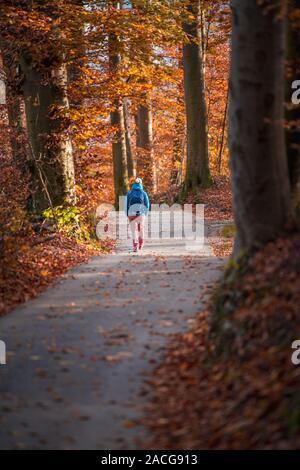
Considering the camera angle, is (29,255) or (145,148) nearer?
(29,255)

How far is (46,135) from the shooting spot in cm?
1672

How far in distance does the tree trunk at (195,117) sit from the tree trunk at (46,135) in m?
11.2

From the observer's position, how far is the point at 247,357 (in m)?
6.59

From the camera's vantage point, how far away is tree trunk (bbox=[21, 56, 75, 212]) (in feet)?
55.2

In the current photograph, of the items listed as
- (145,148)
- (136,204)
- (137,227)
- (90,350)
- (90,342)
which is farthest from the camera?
(145,148)

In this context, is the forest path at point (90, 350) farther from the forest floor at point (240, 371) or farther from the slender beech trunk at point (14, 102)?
the slender beech trunk at point (14, 102)

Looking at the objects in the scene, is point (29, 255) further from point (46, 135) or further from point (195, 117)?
point (195, 117)

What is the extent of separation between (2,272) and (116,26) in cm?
821

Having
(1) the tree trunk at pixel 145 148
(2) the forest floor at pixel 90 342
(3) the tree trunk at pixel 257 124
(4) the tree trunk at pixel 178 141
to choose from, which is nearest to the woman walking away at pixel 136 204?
(2) the forest floor at pixel 90 342

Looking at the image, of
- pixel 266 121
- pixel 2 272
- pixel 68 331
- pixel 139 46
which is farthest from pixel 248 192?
pixel 139 46

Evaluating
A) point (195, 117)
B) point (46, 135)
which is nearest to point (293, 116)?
point (46, 135)

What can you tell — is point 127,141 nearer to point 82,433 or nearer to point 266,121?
point 266,121

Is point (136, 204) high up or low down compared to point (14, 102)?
down

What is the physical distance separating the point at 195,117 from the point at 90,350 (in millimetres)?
20944
